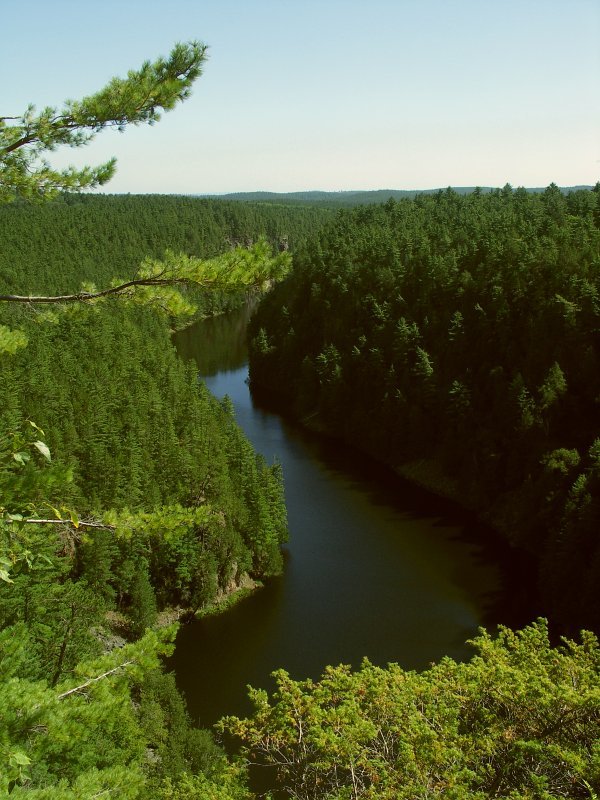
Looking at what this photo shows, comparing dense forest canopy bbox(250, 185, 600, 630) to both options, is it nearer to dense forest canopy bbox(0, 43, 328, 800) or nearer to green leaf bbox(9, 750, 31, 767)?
dense forest canopy bbox(0, 43, 328, 800)

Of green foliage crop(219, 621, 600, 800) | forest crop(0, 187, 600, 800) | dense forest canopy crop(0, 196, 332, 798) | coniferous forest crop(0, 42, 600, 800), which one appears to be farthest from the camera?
green foliage crop(219, 621, 600, 800)

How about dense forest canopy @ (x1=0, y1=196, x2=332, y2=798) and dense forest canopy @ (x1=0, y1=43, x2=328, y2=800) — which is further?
dense forest canopy @ (x1=0, y1=196, x2=332, y2=798)

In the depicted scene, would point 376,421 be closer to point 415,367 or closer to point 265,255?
point 415,367

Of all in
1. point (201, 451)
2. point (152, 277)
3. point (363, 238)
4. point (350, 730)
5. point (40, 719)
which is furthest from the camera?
point (363, 238)

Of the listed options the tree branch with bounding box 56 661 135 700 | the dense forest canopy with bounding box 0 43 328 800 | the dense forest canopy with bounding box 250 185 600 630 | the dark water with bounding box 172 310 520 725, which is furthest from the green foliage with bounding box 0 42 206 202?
the dense forest canopy with bounding box 250 185 600 630

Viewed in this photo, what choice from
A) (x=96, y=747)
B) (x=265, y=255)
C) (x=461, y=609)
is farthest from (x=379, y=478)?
(x=265, y=255)

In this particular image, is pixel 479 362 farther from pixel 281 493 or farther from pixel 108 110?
pixel 108 110

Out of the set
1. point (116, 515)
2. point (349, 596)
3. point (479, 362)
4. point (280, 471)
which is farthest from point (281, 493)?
point (116, 515)
